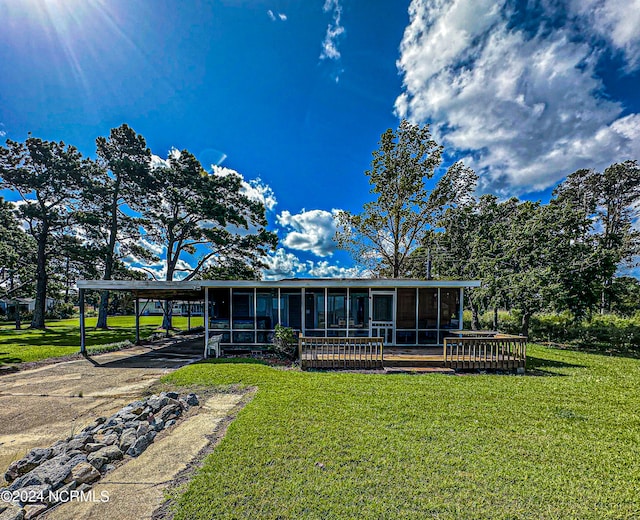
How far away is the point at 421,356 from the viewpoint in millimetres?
8117

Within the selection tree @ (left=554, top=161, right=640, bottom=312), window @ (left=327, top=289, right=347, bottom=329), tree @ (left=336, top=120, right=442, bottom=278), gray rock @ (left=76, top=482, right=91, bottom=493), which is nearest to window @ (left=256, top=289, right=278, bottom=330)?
window @ (left=327, top=289, right=347, bottom=329)

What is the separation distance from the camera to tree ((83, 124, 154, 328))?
60.0 ft

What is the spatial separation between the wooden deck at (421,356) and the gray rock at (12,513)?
577 cm

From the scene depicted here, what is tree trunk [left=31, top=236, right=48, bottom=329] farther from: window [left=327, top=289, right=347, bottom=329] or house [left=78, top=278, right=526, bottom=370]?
window [left=327, top=289, right=347, bottom=329]

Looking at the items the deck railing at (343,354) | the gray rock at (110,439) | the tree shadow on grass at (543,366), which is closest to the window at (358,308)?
the deck railing at (343,354)

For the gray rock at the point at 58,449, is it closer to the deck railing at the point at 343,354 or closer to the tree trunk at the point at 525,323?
the deck railing at the point at 343,354

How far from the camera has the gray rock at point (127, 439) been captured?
12.0ft

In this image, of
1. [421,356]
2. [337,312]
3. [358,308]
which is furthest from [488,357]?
[337,312]

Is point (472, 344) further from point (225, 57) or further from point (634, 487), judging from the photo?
point (225, 57)

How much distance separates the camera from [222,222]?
1848 cm

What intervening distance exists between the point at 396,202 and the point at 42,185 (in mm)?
22947

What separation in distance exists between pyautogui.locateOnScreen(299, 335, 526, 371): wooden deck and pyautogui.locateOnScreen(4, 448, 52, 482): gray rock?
5283 millimetres

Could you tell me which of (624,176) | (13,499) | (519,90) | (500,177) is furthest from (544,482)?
(624,176)

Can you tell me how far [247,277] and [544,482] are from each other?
58.4ft
